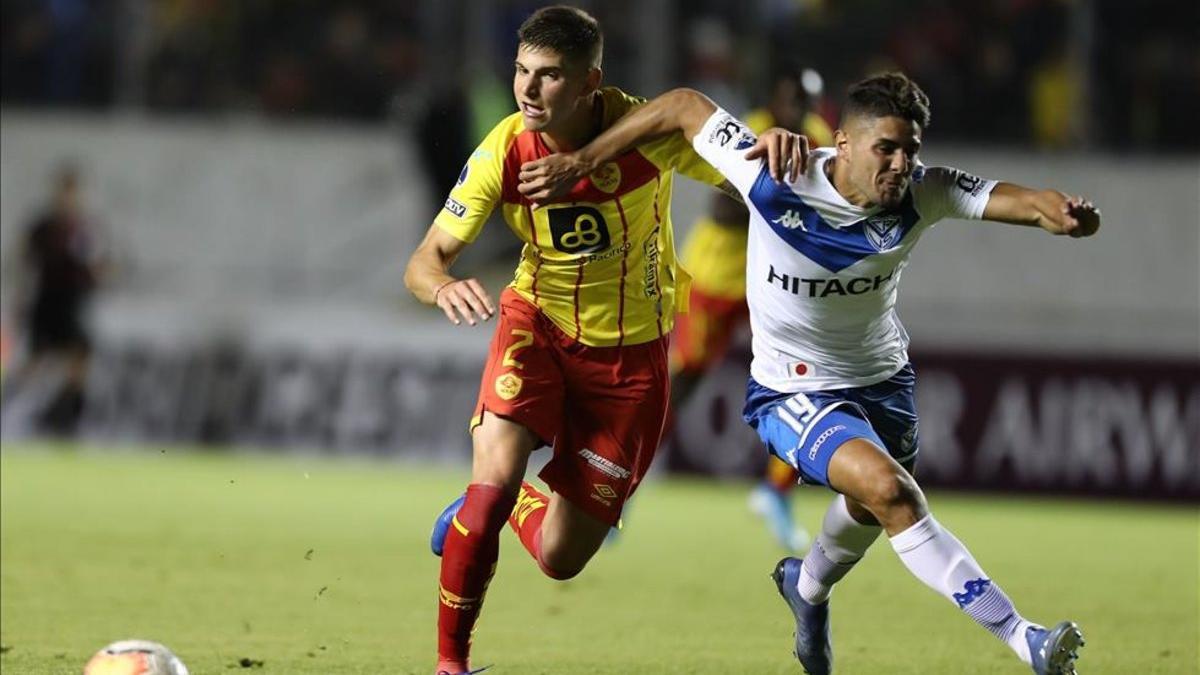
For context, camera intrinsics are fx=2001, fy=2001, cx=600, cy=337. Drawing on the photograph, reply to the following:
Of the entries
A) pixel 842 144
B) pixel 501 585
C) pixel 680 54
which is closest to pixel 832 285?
pixel 842 144

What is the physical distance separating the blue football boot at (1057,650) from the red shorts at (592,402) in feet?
6.18

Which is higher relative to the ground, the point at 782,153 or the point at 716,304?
the point at 782,153

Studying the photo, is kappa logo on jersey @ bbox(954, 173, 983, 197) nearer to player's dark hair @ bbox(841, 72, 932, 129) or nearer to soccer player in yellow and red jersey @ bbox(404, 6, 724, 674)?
player's dark hair @ bbox(841, 72, 932, 129)

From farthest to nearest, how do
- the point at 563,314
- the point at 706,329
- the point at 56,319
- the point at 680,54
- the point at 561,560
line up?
1. the point at 56,319
2. the point at 680,54
3. the point at 706,329
4. the point at 561,560
5. the point at 563,314

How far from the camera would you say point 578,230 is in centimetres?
677

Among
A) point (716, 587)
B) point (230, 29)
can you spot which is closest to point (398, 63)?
point (230, 29)

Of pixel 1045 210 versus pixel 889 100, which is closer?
pixel 1045 210

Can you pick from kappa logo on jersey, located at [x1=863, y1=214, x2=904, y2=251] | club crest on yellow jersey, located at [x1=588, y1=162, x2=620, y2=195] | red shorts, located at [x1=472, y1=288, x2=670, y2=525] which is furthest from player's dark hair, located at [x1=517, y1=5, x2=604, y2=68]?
kappa logo on jersey, located at [x1=863, y1=214, x2=904, y2=251]

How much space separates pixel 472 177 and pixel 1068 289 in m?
11.4

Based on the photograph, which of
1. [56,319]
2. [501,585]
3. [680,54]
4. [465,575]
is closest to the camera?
[465,575]

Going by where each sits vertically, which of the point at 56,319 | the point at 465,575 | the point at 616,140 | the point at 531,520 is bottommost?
the point at 56,319

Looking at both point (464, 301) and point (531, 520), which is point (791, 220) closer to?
point (464, 301)

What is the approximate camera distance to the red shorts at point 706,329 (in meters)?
11.4

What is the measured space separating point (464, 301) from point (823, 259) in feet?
4.02
